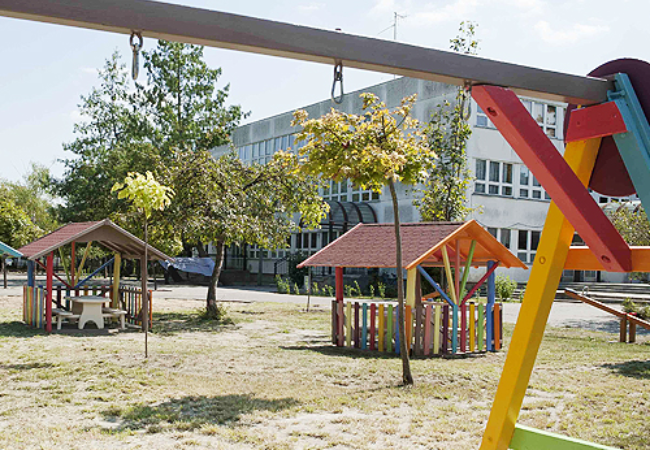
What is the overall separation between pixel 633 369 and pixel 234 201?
1082cm

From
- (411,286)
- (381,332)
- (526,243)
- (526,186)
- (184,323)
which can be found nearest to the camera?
(411,286)

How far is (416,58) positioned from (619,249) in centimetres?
143

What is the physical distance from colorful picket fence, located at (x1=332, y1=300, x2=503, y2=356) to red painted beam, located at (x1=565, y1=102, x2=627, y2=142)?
8707 millimetres

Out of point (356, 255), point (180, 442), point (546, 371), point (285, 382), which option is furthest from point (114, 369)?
point (546, 371)

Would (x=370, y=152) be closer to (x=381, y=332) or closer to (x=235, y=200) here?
(x=381, y=332)

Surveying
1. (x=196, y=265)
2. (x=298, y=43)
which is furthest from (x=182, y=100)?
(x=298, y=43)

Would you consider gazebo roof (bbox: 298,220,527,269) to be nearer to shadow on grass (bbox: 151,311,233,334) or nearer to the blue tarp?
shadow on grass (bbox: 151,311,233,334)

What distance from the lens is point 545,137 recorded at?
3.50 meters

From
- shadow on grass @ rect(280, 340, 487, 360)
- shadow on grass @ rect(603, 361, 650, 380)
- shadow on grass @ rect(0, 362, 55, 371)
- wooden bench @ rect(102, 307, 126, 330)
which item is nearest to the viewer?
shadow on grass @ rect(0, 362, 55, 371)

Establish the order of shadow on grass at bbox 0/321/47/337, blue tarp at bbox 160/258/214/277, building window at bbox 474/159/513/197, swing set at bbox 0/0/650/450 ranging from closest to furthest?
swing set at bbox 0/0/650/450
shadow on grass at bbox 0/321/47/337
building window at bbox 474/159/513/197
blue tarp at bbox 160/258/214/277

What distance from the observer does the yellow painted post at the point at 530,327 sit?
350 cm

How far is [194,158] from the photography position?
19.0 metres

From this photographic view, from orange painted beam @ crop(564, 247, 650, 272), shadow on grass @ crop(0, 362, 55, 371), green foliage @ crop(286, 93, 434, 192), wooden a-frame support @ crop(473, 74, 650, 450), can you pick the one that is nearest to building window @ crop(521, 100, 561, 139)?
green foliage @ crop(286, 93, 434, 192)

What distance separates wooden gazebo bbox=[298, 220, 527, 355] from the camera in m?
12.4
